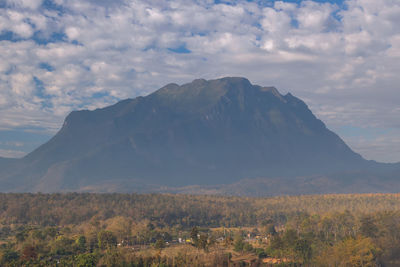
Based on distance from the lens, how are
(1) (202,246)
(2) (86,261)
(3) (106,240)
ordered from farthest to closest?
(3) (106,240) → (1) (202,246) → (2) (86,261)

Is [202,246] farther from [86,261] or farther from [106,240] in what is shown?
[86,261]

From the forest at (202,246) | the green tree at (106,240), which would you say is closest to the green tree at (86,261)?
the forest at (202,246)

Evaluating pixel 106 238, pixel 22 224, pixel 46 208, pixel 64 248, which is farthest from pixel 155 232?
pixel 46 208

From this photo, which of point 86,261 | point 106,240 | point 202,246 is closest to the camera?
point 86,261

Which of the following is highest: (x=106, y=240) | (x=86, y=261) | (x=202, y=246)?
(x=86, y=261)

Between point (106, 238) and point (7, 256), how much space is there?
25663 millimetres

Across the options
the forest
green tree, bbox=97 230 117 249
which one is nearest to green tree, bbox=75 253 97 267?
the forest

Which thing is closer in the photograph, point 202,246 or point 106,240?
point 202,246

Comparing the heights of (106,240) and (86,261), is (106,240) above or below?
below

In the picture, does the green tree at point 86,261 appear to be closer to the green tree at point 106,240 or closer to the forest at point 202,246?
the forest at point 202,246

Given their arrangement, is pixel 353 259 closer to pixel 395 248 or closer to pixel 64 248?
pixel 395 248

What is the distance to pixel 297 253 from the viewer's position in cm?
10819

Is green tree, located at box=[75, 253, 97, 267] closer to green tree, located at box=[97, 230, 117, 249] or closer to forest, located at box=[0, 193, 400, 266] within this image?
forest, located at box=[0, 193, 400, 266]

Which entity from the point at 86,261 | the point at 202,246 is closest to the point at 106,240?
the point at 202,246
